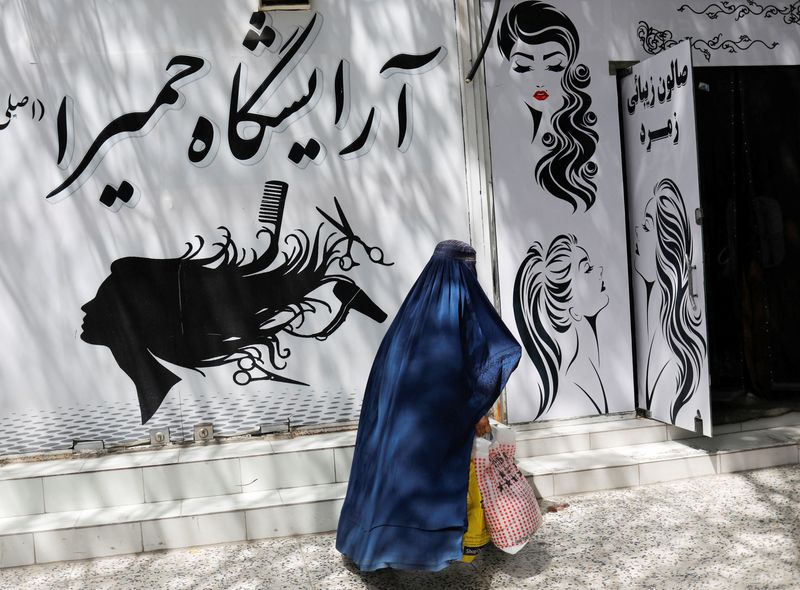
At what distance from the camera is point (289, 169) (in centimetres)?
456

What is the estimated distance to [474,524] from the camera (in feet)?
11.0

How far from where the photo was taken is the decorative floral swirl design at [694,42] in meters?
4.86

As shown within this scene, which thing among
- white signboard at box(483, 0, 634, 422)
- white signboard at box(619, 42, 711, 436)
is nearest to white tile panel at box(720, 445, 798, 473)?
white signboard at box(619, 42, 711, 436)

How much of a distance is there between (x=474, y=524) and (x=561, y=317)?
179 centimetres

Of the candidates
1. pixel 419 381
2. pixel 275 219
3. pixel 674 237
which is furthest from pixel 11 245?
pixel 674 237

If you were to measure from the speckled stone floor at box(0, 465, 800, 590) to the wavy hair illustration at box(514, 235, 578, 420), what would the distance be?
33.9 inches

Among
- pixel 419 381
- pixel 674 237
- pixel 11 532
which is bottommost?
pixel 11 532

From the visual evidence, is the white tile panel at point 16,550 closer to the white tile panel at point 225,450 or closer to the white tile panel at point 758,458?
the white tile panel at point 225,450

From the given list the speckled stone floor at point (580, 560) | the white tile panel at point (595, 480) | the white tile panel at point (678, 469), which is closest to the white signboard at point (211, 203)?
the speckled stone floor at point (580, 560)

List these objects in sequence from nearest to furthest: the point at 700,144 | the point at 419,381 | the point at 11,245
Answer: the point at 419,381 → the point at 11,245 → the point at 700,144

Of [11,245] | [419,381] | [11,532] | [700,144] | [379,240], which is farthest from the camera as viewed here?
[700,144]

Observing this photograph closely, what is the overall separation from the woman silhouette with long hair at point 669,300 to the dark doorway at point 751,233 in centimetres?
43

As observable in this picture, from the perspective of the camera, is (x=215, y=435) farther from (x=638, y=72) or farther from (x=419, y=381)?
(x=638, y=72)

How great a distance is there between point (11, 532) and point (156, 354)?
3.52 ft
